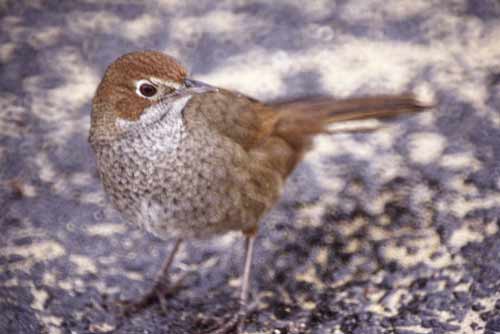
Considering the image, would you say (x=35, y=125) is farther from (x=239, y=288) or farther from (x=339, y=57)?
(x=339, y=57)

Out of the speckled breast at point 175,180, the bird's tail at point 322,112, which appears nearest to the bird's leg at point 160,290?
the speckled breast at point 175,180

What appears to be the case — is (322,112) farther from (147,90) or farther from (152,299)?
(152,299)

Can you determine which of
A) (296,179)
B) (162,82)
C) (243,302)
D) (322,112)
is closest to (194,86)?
(162,82)

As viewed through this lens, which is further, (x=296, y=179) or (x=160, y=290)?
(x=296, y=179)

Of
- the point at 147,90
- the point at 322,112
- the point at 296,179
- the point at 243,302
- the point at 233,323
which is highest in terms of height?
the point at 322,112

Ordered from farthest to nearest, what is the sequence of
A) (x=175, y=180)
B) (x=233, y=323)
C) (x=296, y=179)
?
1. (x=296, y=179)
2. (x=233, y=323)
3. (x=175, y=180)

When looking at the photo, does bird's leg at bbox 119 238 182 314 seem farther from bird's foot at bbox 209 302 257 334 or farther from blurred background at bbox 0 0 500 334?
bird's foot at bbox 209 302 257 334
